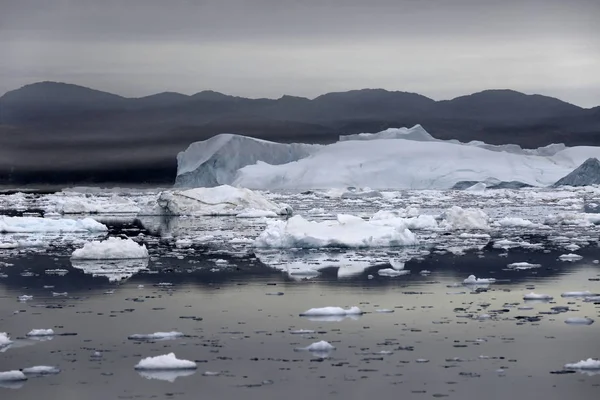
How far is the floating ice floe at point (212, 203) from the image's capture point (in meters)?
22.1

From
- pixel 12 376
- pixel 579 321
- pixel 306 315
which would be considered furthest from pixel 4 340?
pixel 579 321

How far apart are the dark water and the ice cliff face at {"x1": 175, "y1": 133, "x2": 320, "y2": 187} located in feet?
82.1

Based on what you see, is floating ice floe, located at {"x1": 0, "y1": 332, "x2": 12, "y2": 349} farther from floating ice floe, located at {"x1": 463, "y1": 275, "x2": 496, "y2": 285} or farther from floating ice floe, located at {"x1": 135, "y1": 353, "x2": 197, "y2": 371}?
floating ice floe, located at {"x1": 463, "y1": 275, "x2": 496, "y2": 285}

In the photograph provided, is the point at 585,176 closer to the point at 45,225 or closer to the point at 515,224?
the point at 515,224

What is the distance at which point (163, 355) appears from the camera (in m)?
5.71

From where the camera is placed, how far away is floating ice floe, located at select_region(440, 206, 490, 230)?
15.9 metres

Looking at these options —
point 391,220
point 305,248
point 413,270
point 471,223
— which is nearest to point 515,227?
point 471,223

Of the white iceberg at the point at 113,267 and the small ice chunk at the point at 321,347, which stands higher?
the small ice chunk at the point at 321,347

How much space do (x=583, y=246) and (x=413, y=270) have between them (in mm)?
3710

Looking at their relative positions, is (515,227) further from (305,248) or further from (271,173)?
(271,173)

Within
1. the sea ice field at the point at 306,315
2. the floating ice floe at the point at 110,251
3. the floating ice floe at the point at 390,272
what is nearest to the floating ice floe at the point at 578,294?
the sea ice field at the point at 306,315

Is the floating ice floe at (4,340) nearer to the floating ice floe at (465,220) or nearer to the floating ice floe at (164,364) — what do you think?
the floating ice floe at (164,364)

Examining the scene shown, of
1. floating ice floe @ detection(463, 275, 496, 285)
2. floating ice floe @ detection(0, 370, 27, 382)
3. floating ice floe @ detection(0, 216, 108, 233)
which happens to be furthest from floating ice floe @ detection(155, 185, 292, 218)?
floating ice floe @ detection(0, 370, 27, 382)

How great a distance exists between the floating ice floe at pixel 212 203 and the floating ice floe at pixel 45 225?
205 inches
